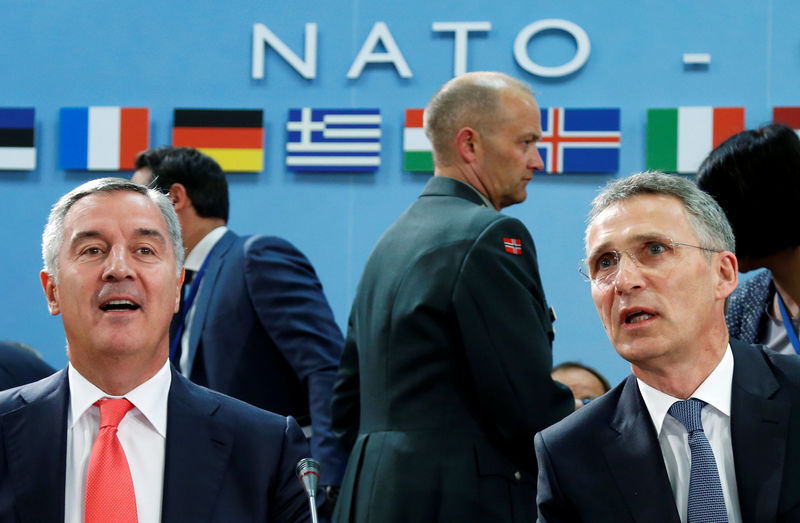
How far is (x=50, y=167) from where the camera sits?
4.94 meters

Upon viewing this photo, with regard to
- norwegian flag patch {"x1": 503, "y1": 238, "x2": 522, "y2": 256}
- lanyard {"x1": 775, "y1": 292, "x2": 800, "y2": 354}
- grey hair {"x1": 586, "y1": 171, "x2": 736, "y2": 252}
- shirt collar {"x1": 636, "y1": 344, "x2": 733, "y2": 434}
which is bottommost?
shirt collar {"x1": 636, "y1": 344, "x2": 733, "y2": 434}

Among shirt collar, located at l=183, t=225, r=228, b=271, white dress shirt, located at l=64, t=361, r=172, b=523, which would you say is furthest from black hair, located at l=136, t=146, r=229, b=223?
white dress shirt, located at l=64, t=361, r=172, b=523

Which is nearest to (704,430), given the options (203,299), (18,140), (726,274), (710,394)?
(710,394)

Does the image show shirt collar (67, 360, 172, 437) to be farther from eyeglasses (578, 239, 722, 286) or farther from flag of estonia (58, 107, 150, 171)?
flag of estonia (58, 107, 150, 171)

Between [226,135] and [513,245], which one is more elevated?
[226,135]

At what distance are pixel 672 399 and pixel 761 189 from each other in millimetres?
960

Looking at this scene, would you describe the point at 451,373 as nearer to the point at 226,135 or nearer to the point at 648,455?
the point at 648,455

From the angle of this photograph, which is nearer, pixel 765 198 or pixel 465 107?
pixel 765 198

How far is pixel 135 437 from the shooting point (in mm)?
2057

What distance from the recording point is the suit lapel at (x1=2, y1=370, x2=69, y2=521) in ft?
6.26

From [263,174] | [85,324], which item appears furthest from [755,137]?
[263,174]

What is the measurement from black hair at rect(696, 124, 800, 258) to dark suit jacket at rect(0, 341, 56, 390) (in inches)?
72.2

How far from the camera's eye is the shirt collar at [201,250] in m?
3.66

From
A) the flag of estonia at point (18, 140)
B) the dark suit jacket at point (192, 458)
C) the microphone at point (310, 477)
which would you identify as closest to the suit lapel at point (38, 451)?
the dark suit jacket at point (192, 458)
